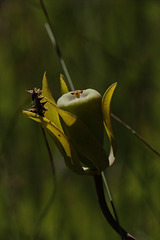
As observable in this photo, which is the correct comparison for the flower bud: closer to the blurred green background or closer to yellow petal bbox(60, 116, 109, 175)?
yellow petal bbox(60, 116, 109, 175)

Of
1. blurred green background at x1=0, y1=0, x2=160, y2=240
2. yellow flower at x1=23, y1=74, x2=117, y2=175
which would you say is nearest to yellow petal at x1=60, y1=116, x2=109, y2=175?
yellow flower at x1=23, y1=74, x2=117, y2=175

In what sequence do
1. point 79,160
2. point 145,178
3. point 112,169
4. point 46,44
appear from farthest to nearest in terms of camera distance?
1. point 46,44
2. point 112,169
3. point 145,178
4. point 79,160

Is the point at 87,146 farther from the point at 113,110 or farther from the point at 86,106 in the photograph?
the point at 113,110

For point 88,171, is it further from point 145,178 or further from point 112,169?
point 112,169

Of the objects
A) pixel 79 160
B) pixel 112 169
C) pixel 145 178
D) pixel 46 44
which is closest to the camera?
pixel 79 160

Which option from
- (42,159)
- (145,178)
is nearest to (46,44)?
(42,159)

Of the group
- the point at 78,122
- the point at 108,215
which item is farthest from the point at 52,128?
the point at 108,215

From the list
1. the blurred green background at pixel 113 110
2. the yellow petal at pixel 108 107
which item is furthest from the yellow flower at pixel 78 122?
the blurred green background at pixel 113 110
